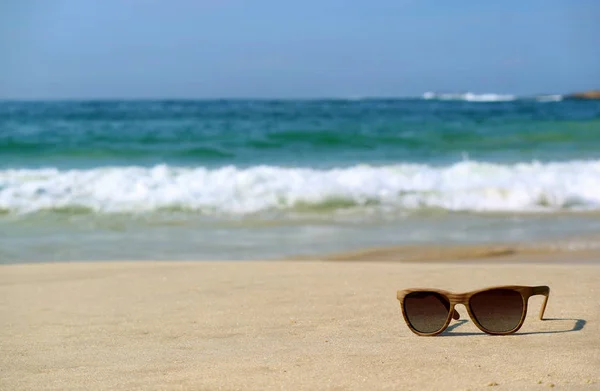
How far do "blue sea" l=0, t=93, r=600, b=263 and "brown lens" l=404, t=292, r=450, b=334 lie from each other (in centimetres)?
341

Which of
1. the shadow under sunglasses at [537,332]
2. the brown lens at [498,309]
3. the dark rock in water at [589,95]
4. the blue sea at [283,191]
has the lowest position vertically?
the shadow under sunglasses at [537,332]

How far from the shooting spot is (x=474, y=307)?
3.43 metres

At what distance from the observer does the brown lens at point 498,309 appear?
339cm

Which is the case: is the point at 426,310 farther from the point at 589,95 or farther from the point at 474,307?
the point at 589,95

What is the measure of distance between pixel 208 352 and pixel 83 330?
2.97 feet

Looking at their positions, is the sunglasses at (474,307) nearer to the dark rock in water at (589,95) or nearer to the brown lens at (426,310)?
the brown lens at (426,310)

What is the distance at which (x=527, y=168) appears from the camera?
1387 cm

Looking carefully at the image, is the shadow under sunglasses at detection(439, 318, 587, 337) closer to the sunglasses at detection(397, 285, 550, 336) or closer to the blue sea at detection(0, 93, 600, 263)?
the sunglasses at detection(397, 285, 550, 336)

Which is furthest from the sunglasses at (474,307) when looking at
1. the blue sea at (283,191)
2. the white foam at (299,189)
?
the white foam at (299,189)

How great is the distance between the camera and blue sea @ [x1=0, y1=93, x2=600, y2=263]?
25.6 feet

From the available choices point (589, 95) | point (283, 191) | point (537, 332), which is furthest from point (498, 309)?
point (589, 95)

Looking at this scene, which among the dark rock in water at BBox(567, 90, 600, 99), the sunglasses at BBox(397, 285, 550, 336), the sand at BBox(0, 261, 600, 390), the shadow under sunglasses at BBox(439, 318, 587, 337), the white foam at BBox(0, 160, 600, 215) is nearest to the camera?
the sand at BBox(0, 261, 600, 390)

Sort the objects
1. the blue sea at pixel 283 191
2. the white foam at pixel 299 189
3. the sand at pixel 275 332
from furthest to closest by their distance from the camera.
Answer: the white foam at pixel 299 189, the blue sea at pixel 283 191, the sand at pixel 275 332

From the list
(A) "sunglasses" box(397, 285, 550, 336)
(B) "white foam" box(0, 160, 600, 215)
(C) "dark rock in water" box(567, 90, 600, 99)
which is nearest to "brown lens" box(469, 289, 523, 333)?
(A) "sunglasses" box(397, 285, 550, 336)
